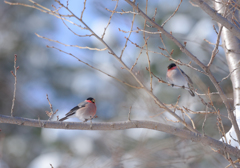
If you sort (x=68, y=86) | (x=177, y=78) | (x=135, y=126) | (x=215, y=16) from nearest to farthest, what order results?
(x=215, y=16) → (x=135, y=126) → (x=177, y=78) → (x=68, y=86)

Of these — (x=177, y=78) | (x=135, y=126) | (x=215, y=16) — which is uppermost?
(x=177, y=78)

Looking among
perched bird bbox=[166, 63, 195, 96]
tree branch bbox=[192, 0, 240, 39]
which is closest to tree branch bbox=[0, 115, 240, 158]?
tree branch bbox=[192, 0, 240, 39]

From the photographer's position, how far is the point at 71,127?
6.48ft

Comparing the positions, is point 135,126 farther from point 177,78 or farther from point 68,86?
point 68,86

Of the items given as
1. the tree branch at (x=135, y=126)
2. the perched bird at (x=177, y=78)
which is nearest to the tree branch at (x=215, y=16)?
the tree branch at (x=135, y=126)

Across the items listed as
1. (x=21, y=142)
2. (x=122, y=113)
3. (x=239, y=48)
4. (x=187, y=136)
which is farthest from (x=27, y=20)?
(x=187, y=136)

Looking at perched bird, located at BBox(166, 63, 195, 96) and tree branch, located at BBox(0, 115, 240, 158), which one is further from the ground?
perched bird, located at BBox(166, 63, 195, 96)

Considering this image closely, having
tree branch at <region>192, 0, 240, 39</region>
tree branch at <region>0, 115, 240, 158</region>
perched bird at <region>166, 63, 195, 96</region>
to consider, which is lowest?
tree branch at <region>0, 115, 240, 158</region>

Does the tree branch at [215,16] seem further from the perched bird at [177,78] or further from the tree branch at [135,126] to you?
the perched bird at [177,78]

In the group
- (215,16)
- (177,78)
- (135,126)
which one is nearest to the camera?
(215,16)

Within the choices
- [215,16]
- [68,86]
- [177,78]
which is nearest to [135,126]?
[215,16]

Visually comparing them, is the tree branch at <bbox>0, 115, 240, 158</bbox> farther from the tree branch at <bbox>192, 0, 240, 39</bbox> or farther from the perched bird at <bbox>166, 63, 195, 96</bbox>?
the perched bird at <bbox>166, 63, 195, 96</bbox>

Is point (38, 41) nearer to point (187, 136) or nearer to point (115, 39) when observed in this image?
point (115, 39)

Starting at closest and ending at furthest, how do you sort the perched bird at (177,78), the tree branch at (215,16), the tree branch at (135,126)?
the tree branch at (215,16), the tree branch at (135,126), the perched bird at (177,78)
